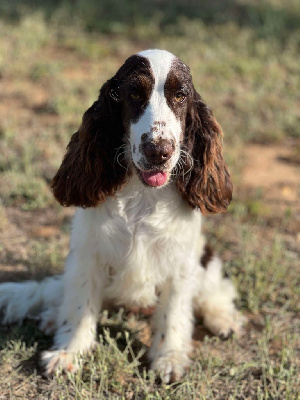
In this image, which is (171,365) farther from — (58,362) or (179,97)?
(179,97)

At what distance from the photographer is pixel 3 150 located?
23.6ft

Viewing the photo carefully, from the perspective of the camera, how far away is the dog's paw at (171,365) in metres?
4.21

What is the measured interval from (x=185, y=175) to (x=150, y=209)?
299 mm

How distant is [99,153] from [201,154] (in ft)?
2.00

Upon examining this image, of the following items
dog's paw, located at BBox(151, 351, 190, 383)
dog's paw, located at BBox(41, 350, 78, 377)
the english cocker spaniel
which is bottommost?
dog's paw, located at BBox(41, 350, 78, 377)

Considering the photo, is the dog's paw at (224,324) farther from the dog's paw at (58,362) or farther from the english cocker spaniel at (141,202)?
the dog's paw at (58,362)

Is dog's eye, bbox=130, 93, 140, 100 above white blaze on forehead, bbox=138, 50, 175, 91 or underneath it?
underneath

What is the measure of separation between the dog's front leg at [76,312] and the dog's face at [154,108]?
0.81m

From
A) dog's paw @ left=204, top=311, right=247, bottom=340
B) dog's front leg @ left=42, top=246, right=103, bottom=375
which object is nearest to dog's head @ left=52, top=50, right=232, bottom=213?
dog's front leg @ left=42, top=246, right=103, bottom=375

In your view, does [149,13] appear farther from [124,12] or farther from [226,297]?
[226,297]

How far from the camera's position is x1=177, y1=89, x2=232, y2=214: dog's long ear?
3.93m

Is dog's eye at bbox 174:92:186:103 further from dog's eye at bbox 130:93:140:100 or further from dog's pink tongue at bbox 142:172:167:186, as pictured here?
dog's pink tongue at bbox 142:172:167:186

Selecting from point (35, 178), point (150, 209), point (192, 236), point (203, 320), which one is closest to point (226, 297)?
point (203, 320)

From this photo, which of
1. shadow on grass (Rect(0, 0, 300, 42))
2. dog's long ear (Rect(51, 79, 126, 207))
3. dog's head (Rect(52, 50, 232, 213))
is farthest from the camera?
shadow on grass (Rect(0, 0, 300, 42))
